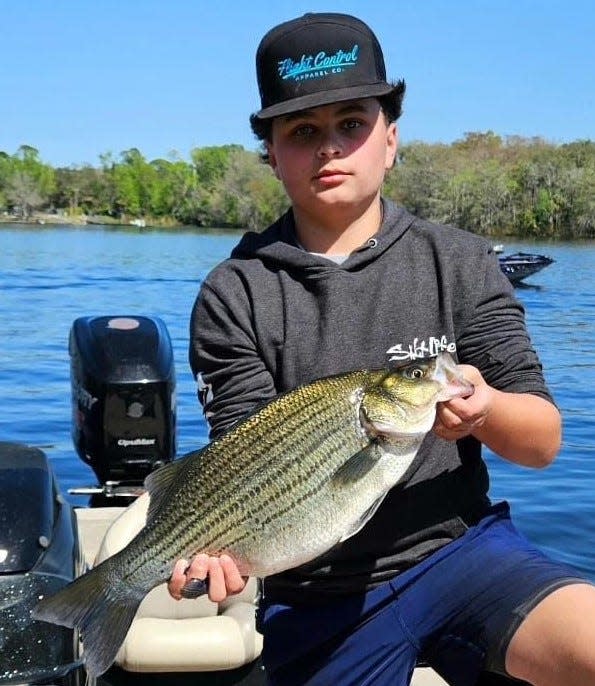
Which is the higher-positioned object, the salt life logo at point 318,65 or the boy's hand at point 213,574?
the salt life logo at point 318,65

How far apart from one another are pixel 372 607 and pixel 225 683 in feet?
5.75

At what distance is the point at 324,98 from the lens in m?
3.30

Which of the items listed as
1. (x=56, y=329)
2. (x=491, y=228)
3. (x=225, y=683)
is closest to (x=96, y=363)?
(x=225, y=683)

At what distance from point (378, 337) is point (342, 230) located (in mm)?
390

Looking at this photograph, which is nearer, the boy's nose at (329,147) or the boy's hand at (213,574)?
the boy's hand at (213,574)

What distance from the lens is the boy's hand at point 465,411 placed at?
2.81 meters

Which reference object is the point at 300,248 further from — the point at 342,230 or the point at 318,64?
the point at 318,64

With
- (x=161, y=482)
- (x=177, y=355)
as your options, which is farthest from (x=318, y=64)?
(x=177, y=355)

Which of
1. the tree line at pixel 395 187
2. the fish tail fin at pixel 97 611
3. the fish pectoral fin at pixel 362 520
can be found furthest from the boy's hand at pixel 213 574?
the tree line at pixel 395 187

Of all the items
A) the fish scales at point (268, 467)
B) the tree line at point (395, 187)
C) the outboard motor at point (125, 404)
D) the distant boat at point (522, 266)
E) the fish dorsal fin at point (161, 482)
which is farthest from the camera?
the tree line at point (395, 187)

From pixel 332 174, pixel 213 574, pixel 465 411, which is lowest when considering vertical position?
pixel 213 574

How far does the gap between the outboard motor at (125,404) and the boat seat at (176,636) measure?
1.28 metres

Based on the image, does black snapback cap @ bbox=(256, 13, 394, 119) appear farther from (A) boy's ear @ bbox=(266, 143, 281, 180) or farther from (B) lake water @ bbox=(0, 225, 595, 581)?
(B) lake water @ bbox=(0, 225, 595, 581)

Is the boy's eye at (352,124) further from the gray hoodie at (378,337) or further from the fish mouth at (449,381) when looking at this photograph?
the fish mouth at (449,381)
